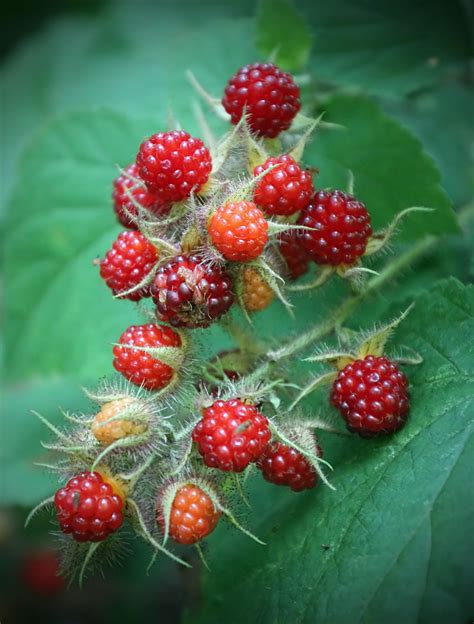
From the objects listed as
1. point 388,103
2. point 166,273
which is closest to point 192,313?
point 166,273

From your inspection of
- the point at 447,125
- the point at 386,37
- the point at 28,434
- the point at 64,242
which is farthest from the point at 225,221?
the point at 28,434

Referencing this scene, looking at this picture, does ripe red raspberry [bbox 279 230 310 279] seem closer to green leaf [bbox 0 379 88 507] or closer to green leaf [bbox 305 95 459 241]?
green leaf [bbox 305 95 459 241]

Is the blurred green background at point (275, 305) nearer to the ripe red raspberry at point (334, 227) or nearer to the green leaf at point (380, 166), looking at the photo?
the green leaf at point (380, 166)

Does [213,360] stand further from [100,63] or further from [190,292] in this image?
[100,63]

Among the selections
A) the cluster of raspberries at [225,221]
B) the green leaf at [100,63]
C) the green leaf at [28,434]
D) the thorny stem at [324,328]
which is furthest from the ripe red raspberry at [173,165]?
the green leaf at [28,434]

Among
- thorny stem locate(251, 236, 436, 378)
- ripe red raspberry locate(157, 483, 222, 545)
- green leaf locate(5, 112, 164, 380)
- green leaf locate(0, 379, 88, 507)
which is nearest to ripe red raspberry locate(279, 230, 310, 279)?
thorny stem locate(251, 236, 436, 378)

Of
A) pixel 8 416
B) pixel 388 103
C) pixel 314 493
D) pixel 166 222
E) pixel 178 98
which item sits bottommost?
pixel 8 416

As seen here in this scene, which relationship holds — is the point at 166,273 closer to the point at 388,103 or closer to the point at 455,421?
the point at 455,421
